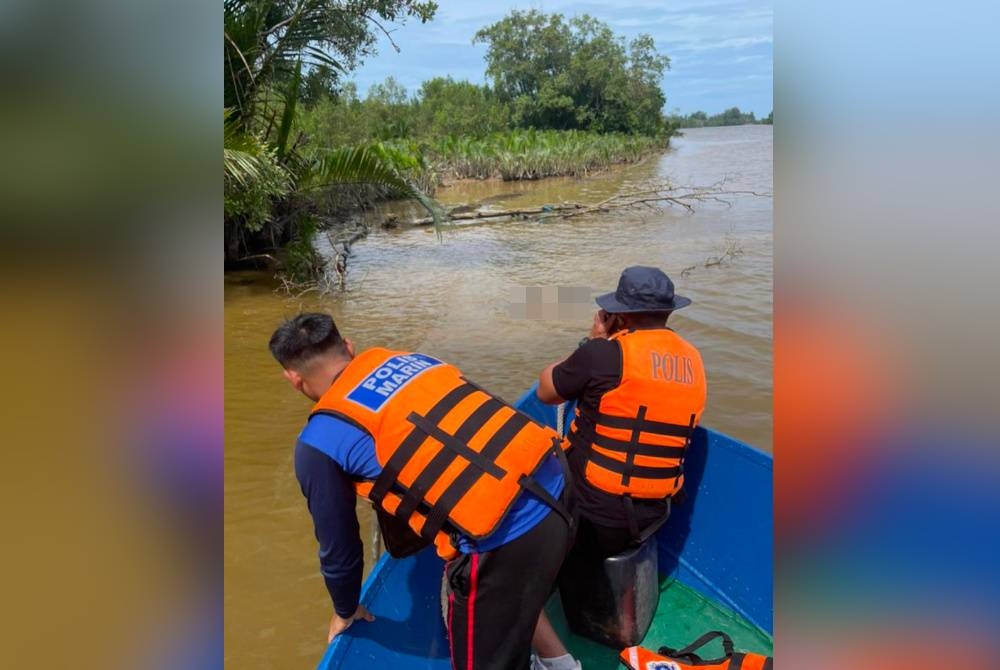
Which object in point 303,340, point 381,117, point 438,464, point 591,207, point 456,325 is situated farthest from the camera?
point 381,117

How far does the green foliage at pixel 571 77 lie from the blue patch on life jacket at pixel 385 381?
48.9 metres

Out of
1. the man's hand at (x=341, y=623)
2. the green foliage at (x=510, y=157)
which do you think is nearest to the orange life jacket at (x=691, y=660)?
the man's hand at (x=341, y=623)

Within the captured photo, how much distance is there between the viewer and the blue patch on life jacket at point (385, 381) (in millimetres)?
1941

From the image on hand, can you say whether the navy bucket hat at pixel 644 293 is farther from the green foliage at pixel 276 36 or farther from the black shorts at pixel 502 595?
the green foliage at pixel 276 36

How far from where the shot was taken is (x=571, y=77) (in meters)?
50.3

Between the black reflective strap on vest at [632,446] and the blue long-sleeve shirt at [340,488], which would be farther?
the black reflective strap on vest at [632,446]

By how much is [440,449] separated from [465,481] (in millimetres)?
109

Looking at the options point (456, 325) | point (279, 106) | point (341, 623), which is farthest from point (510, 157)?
point (341, 623)

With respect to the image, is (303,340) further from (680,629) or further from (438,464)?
(680,629)

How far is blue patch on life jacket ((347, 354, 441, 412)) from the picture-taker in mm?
1941

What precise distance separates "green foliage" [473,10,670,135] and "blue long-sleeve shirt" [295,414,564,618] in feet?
161
